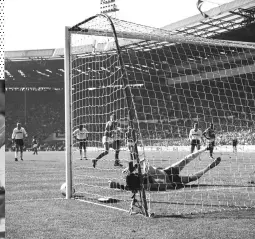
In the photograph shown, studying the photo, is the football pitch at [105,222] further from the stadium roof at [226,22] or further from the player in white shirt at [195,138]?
the stadium roof at [226,22]

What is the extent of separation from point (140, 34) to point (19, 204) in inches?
121

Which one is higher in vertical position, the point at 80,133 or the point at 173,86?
the point at 173,86

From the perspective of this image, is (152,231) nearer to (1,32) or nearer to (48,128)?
(1,32)

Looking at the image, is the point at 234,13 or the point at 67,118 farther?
the point at 234,13

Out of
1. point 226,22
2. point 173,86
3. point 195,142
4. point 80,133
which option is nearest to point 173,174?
point 80,133

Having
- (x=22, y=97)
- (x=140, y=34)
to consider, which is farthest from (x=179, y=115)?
(x=140, y=34)

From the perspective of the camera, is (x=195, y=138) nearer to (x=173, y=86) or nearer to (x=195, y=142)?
(x=195, y=142)

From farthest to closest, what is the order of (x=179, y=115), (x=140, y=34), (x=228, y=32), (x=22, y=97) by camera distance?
(x=22, y=97), (x=179, y=115), (x=228, y=32), (x=140, y=34)

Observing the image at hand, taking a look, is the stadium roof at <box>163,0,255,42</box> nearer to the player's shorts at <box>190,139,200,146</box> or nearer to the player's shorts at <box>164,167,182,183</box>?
the player's shorts at <box>190,139,200,146</box>

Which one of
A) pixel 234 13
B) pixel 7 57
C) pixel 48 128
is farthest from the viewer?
pixel 48 128

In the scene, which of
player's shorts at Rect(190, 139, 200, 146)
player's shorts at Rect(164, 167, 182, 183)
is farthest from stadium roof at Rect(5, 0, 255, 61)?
player's shorts at Rect(164, 167, 182, 183)

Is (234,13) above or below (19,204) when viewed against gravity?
above

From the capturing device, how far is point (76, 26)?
23.2 feet

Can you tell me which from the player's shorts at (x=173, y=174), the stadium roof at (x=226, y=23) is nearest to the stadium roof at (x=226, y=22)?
the stadium roof at (x=226, y=23)
